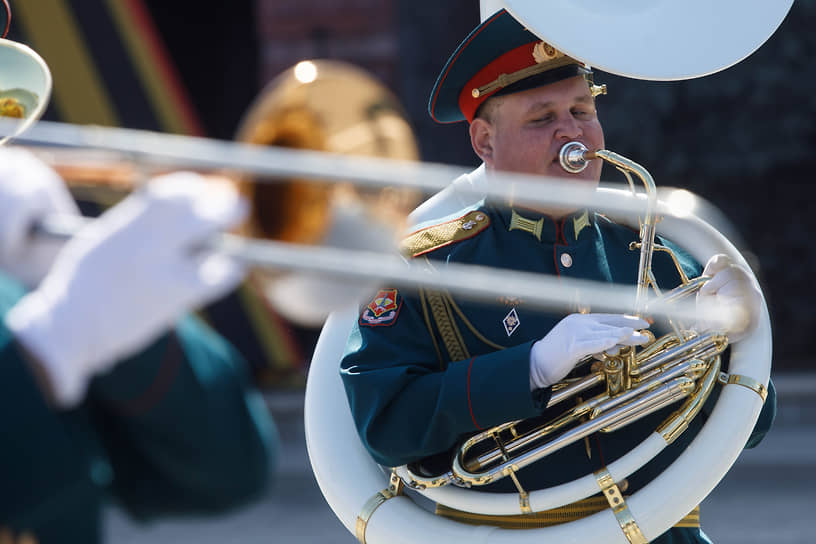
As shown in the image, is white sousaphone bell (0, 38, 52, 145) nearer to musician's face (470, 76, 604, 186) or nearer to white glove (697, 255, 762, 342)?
musician's face (470, 76, 604, 186)

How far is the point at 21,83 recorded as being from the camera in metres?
1.81

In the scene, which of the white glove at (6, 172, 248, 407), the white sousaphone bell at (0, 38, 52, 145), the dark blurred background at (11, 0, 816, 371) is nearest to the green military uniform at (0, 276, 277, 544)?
the white glove at (6, 172, 248, 407)

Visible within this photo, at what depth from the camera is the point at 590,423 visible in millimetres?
2121

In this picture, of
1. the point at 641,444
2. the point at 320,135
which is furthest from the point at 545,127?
the point at 320,135

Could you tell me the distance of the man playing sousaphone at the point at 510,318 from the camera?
2076mm

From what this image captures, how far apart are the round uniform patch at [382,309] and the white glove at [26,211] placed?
920mm

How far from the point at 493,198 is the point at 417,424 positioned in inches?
20.1

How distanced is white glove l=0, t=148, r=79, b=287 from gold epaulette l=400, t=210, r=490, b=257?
100cm

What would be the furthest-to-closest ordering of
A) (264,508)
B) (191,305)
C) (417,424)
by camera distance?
(264,508)
(417,424)
(191,305)

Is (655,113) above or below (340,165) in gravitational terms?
below

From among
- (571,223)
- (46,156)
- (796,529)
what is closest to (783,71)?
(796,529)

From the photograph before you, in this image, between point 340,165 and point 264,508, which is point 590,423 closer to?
point 340,165

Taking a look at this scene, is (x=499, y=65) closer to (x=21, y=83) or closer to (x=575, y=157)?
(x=575, y=157)

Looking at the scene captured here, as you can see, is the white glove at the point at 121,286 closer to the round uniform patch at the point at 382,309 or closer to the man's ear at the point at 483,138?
the round uniform patch at the point at 382,309
